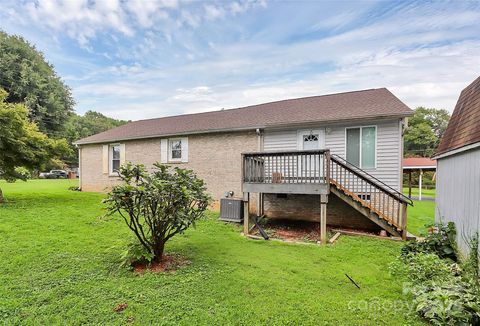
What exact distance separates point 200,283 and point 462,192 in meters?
5.56

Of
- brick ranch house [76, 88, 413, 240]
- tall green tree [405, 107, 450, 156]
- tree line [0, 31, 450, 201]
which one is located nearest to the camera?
brick ranch house [76, 88, 413, 240]

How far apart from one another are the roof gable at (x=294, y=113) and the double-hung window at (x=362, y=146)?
615mm

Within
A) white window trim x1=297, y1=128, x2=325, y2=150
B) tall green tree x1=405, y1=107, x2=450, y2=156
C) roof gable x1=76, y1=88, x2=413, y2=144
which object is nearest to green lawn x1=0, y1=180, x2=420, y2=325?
white window trim x1=297, y1=128, x2=325, y2=150

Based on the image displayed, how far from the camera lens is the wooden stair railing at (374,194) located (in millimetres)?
7113

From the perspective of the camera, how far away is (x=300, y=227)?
28.2ft

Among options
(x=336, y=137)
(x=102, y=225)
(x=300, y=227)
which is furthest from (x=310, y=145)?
(x=102, y=225)

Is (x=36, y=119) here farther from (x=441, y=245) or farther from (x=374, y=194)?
(x=441, y=245)

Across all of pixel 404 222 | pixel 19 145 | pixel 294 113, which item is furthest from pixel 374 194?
pixel 19 145

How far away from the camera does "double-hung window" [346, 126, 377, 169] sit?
27.5 feet

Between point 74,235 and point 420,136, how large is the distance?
46633 millimetres

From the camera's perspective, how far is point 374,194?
7.69 m

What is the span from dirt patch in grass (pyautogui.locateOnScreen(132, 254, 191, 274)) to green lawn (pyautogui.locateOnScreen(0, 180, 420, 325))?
19cm

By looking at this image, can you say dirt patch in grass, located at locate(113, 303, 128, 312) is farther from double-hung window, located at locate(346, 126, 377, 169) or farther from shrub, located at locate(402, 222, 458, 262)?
double-hung window, located at locate(346, 126, 377, 169)

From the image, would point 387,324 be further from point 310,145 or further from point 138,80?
point 138,80
